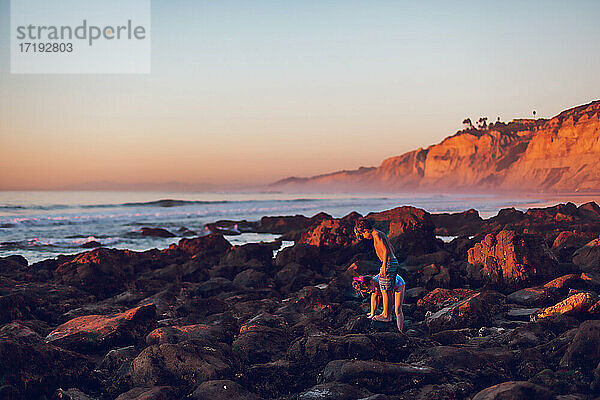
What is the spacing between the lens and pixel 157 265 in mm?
15945

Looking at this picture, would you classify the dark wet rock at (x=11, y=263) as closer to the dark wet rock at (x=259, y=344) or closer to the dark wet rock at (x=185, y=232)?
the dark wet rock at (x=259, y=344)

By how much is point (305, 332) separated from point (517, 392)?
3.85 metres

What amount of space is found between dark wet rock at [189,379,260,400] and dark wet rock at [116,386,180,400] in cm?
22

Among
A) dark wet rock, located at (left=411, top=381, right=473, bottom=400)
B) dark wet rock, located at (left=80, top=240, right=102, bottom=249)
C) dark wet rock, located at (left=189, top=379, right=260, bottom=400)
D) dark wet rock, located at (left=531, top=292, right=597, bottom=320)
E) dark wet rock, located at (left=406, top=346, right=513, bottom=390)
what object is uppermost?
dark wet rock, located at (left=531, top=292, right=597, bottom=320)

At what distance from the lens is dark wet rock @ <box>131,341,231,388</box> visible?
5.98 meters

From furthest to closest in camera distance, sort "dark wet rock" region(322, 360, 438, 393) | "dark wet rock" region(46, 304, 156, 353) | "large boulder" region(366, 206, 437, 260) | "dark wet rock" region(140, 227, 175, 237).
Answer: "dark wet rock" region(140, 227, 175, 237)
"large boulder" region(366, 206, 437, 260)
"dark wet rock" region(46, 304, 156, 353)
"dark wet rock" region(322, 360, 438, 393)

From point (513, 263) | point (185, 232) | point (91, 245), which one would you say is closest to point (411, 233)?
point (513, 263)

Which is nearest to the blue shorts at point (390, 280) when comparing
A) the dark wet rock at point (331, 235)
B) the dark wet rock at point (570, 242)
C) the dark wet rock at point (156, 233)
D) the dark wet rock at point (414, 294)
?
the dark wet rock at point (414, 294)

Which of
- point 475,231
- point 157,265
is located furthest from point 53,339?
point 475,231

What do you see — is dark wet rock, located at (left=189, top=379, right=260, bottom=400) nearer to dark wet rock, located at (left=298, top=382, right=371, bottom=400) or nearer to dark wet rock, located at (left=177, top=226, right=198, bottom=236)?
dark wet rock, located at (left=298, top=382, right=371, bottom=400)

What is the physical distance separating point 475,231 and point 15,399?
21.2m

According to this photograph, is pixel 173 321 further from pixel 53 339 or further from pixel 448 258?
pixel 448 258

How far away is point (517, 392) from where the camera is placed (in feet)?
15.6

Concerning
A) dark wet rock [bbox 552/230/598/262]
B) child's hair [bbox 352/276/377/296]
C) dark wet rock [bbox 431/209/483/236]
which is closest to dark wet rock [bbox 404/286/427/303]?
child's hair [bbox 352/276/377/296]
